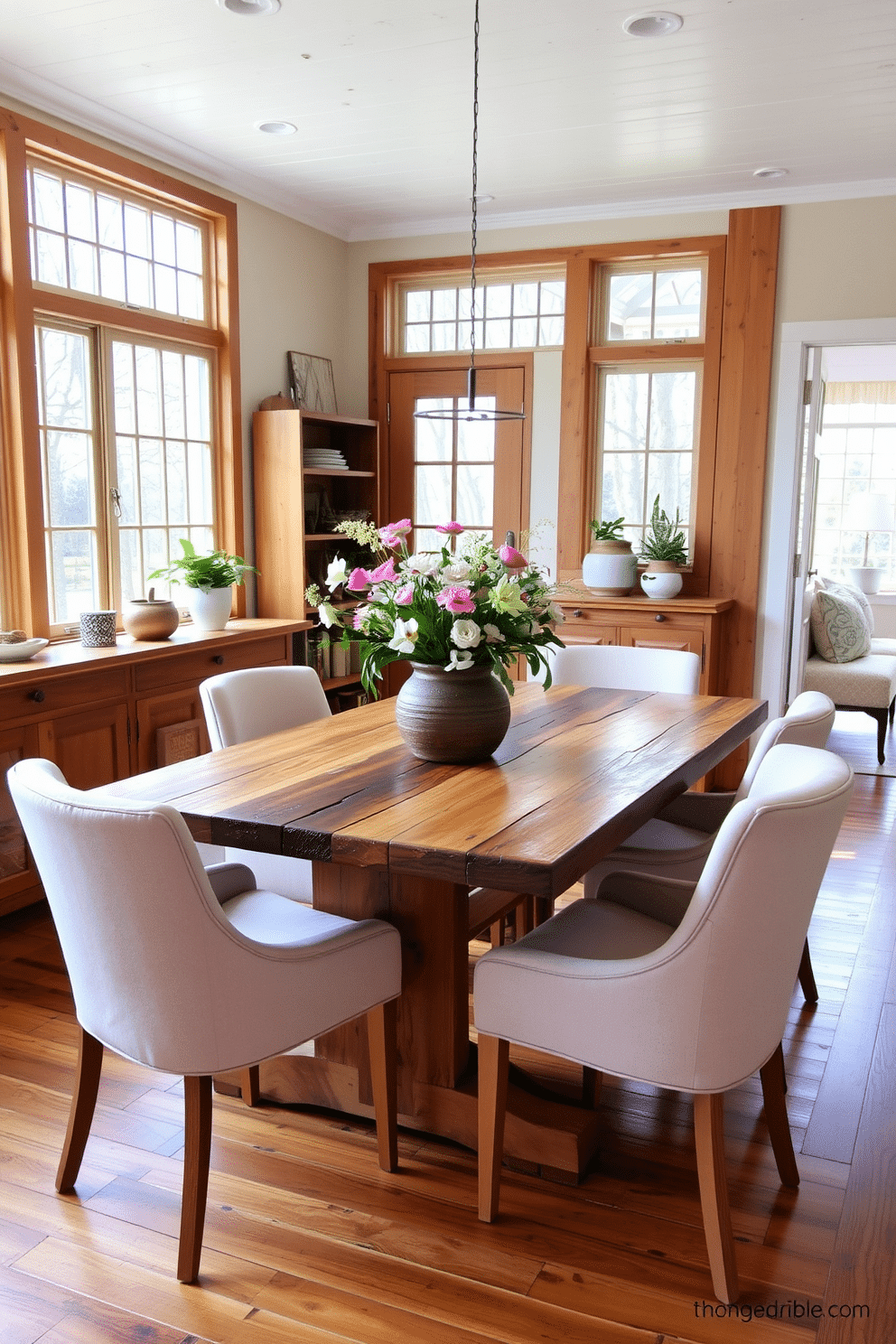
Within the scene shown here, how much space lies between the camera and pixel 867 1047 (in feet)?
8.84

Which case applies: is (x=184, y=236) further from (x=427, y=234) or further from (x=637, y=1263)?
(x=637, y=1263)

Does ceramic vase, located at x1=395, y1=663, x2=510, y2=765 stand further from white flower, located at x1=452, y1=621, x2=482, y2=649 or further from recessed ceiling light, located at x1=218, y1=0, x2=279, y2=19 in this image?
recessed ceiling light, located at x1=218, y1=0, x2=279, y2=19

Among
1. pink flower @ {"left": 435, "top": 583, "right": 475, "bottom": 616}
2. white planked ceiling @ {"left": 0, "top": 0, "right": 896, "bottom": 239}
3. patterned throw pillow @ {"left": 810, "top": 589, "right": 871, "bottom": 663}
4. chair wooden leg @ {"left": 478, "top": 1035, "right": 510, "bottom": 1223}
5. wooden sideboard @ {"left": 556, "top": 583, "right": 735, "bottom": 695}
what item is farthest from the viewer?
patterned throw pillow @ {"left": 810, "top": 589, "right": 871, "bottom": 663}

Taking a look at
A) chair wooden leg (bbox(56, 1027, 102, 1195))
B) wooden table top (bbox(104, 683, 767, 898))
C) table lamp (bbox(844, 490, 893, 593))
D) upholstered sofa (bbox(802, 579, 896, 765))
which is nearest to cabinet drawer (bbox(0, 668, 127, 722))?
wooden table top (bbox(104, 683, 767, 898))

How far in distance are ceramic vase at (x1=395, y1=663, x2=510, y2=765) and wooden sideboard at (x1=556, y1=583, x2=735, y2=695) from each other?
2529mm

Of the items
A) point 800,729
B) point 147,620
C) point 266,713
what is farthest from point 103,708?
point 800,729

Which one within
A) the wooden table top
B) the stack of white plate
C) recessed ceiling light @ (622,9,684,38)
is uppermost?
recessed ceiling light @ (622,9,684,38)

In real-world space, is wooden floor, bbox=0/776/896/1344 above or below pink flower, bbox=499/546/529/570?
below

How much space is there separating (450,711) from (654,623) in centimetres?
283

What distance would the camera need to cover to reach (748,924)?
1708 mm

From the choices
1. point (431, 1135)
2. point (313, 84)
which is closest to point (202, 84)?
point (313, 84)

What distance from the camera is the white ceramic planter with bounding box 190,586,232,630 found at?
14.5 feet

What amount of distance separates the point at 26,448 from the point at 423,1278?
9.97ft

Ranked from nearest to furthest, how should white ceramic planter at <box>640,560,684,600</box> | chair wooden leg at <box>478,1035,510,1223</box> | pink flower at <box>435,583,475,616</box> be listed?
chair wooden leg at <box>478,1035,510,1223</box> < pink flower at <box>435,583,475,616</box> < white ceramic planter at <box>640,560,684,600</box>
